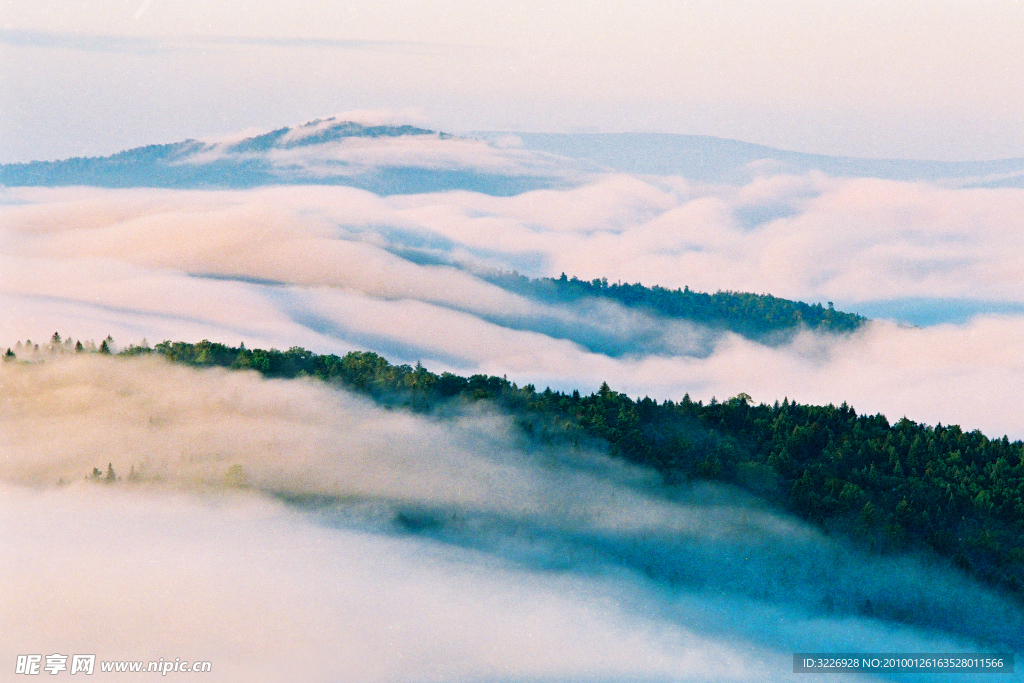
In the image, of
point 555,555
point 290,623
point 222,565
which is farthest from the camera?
point 555,555

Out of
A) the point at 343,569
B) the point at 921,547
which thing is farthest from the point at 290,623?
the point at 921,547

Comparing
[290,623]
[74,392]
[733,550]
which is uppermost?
[74,392]

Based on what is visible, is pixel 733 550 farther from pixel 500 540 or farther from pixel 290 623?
pixel 290 623
